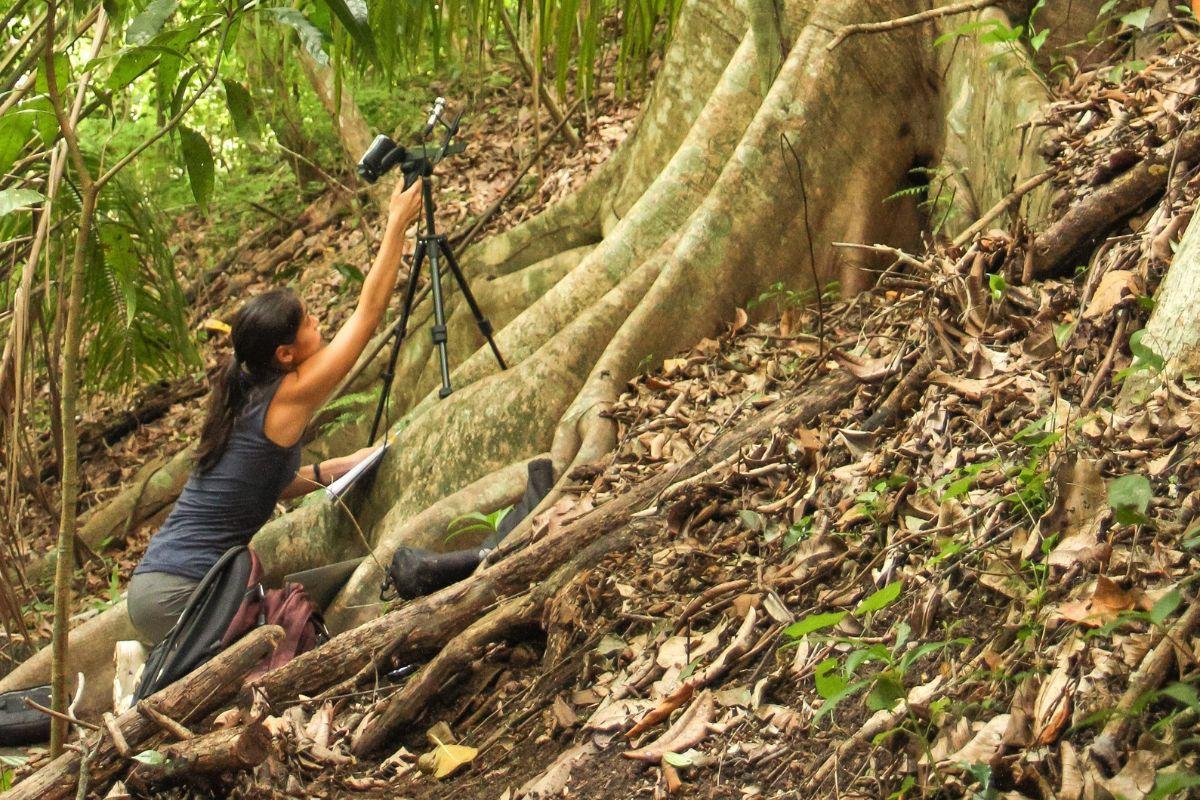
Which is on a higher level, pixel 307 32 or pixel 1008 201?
pixel 307 32

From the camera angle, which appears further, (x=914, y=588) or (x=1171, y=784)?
(x=914, y=588)

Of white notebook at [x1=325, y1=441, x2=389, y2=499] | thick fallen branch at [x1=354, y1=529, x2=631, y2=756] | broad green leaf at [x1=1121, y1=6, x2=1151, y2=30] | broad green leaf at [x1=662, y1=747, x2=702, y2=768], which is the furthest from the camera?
white notebook at [x1=325, y1=441, x2=389, y2=499]

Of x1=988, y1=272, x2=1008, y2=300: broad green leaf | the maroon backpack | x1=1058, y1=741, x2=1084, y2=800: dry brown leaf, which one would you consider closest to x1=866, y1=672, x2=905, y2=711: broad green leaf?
x1=1058, y1=741, x2=1084, y2=800: dry brown leaf

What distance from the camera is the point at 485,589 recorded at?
11.1 feet

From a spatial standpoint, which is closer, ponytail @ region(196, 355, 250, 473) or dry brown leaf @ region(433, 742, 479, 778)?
dry brown leaf @ region(433, 742, 479, 778)

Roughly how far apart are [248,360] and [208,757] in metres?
1.71

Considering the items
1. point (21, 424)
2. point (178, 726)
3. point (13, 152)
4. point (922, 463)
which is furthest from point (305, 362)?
point (922, 463)

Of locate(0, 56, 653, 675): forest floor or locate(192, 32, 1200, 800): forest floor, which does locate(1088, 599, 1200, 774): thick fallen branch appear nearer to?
locate(192, 32, 1200, 800): forest floor

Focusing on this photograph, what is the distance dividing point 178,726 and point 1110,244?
260 centimetres

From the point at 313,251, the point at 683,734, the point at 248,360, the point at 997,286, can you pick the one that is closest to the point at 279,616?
the point at 248,360

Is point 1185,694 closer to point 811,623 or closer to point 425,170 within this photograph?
point 811,623

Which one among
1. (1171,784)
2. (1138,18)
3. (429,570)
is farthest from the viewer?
(429,570)

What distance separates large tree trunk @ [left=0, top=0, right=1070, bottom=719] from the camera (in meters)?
4.41

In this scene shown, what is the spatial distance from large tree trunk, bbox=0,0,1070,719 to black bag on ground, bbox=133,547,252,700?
536 millimetres
